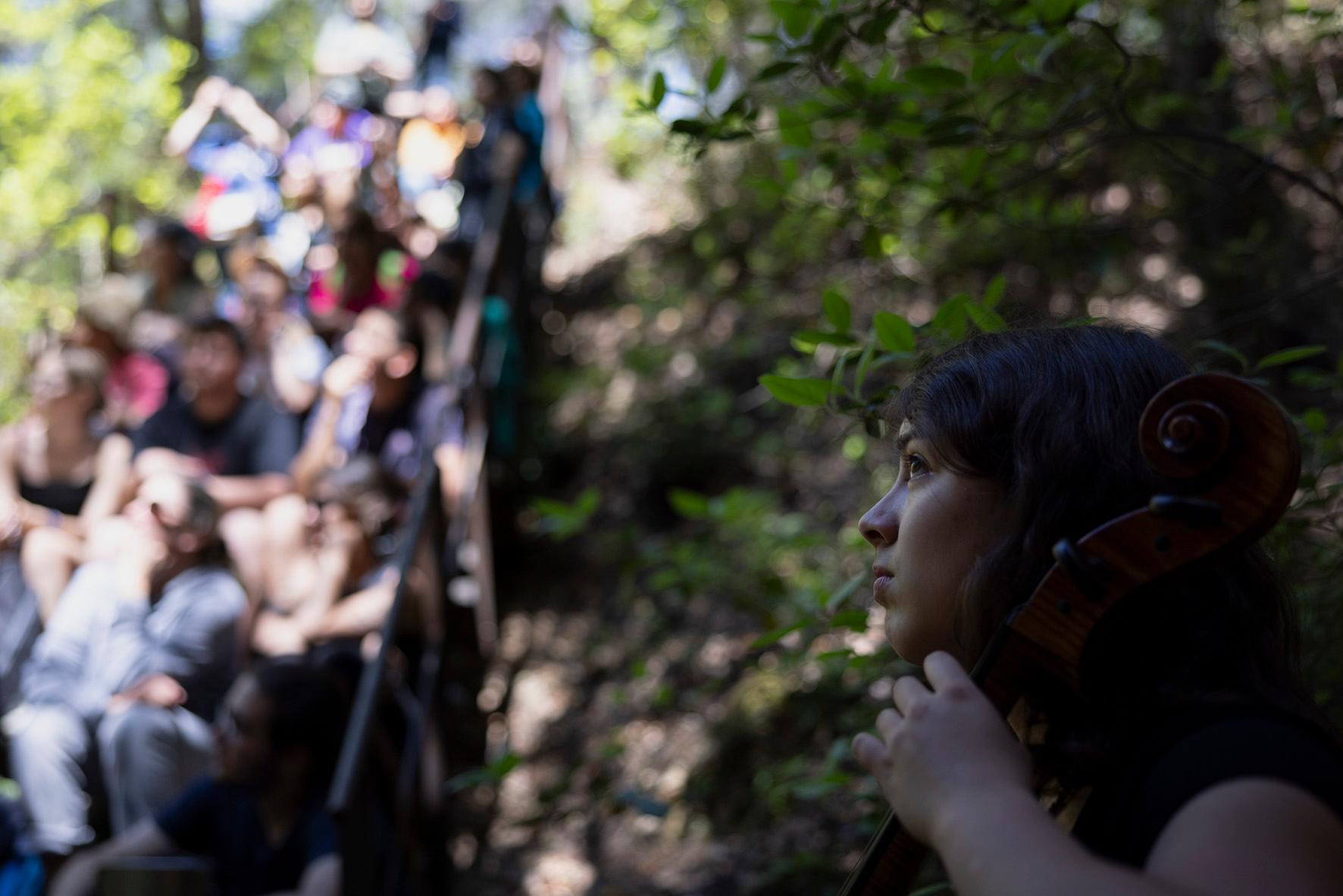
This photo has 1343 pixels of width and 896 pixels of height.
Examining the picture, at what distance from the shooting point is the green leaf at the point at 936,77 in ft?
6.57

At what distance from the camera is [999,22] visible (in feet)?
7.07

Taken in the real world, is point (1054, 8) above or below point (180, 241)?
above

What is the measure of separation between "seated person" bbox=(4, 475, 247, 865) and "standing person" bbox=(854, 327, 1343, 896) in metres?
3.05

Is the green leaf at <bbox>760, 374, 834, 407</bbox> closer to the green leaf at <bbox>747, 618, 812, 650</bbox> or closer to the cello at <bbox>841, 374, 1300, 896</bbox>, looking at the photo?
the green leaf at <bbox>747, 618, 812, 650</bbox>

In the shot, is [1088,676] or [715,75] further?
[715,75]

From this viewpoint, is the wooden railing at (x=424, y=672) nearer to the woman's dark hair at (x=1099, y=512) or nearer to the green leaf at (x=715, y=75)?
the green leaf at (x=715, y=75)

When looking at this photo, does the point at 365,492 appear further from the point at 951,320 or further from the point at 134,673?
the point at 951,320

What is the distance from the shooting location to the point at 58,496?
462 centimetres

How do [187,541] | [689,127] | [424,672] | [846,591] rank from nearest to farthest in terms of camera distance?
1. [846,591]
2. [689,127]
3. [187,541]
4. [424,672]

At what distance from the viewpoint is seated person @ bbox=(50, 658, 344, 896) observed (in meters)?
3.12

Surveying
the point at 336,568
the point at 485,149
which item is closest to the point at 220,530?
the point at 336,568

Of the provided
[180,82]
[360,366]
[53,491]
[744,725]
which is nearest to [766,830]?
[744,725]

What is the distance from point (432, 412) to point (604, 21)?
7.53 feet

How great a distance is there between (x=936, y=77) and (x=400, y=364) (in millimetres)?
3717
